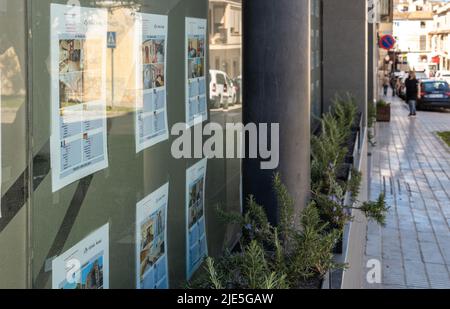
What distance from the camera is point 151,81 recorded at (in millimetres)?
2967

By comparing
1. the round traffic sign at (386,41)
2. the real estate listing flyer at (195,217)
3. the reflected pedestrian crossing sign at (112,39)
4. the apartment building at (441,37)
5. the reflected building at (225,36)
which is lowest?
the real estate listing flyer at (195,217)

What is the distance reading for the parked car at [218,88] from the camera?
4.08 metres

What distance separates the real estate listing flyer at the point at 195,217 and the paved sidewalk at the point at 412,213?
2.89m

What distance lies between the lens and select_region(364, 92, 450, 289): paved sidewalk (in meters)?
6.97

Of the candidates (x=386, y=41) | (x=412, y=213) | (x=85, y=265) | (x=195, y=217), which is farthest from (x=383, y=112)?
(x=85, y=265)

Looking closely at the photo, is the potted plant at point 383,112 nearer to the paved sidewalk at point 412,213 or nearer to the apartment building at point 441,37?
the paved sidewalk at point 412,213

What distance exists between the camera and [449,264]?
724 cm

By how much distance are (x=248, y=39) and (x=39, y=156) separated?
1.98m

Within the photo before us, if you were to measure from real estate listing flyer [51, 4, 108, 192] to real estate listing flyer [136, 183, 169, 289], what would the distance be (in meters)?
0.51

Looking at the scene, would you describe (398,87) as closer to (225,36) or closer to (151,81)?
(225,36)

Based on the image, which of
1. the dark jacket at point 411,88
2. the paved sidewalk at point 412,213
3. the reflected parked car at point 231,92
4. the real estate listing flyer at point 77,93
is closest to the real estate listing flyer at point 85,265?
the real estate listing flyer at point 77,93

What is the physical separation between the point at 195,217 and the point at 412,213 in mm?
6625
